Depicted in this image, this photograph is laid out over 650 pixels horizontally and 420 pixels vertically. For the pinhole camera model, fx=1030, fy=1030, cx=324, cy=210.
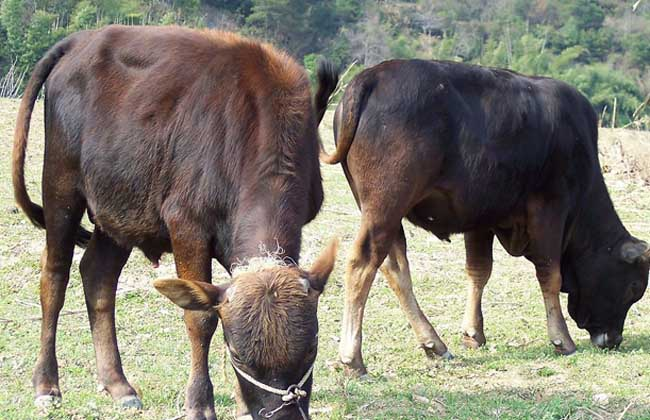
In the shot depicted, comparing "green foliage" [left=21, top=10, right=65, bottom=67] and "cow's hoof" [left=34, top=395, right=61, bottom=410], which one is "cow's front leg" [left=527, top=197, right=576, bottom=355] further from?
"green foliage" [left=21, top=10, right=65, bottom=67]

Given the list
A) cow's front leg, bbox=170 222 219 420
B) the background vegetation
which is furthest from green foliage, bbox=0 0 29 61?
cow's front leg, bbox=170 222 219 420

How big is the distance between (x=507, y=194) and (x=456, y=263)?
3.07m

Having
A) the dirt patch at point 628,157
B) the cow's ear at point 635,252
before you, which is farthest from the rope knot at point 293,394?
the dirt patch at point 628,157

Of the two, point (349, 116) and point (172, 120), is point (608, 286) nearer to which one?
point (349, 116)

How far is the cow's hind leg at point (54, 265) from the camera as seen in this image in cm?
617

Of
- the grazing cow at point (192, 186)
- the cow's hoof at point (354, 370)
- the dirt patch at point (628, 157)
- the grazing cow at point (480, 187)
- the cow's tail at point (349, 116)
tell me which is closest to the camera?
the grazing cow at point (192, 186)

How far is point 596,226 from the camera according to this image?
27.7 feet

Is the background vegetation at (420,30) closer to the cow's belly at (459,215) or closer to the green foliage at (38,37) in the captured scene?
the green foliage at (38,37)

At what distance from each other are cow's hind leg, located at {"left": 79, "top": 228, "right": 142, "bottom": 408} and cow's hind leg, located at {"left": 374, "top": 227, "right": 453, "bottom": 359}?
2.07 m

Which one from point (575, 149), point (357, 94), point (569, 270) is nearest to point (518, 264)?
point (569, 270)

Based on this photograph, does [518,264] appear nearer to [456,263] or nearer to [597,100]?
[456,263]

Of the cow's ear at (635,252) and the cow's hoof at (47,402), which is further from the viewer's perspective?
the cow's ear at (635,252)

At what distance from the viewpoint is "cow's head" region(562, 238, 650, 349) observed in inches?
329

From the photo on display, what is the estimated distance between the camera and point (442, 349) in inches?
304
